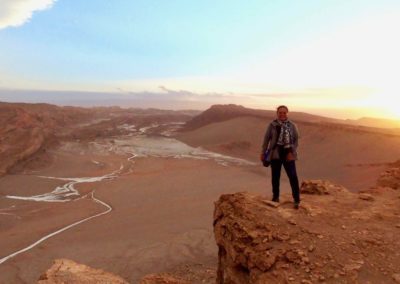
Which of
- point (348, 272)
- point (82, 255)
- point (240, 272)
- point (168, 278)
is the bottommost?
point (82, 255)

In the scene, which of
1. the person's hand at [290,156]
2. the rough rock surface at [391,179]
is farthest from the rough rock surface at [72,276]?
the rough rock surface at [391,179]

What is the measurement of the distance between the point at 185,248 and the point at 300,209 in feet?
18.6

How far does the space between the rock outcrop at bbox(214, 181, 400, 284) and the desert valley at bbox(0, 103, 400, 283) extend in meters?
0.02

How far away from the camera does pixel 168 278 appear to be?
6547mm

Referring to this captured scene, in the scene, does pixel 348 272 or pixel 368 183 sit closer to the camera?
pixel 348 272

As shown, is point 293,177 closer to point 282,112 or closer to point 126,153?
point 282,112

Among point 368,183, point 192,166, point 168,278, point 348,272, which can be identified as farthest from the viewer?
point 192,166

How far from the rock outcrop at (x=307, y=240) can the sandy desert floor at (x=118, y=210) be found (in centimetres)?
304

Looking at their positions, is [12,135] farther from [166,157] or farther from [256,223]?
[256,223]

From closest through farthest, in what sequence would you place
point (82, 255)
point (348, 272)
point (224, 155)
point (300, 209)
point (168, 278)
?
point (348, 272) → point (300, 209) → point (168, 278) → point (82, 255) → point (224, 155)

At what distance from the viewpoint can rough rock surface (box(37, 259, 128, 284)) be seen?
18.3 feet

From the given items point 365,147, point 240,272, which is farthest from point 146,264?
point 365,147

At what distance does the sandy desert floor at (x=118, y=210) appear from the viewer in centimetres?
1072

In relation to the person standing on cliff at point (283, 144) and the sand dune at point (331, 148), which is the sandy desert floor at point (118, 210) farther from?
the sand dune at point (331, 148)
